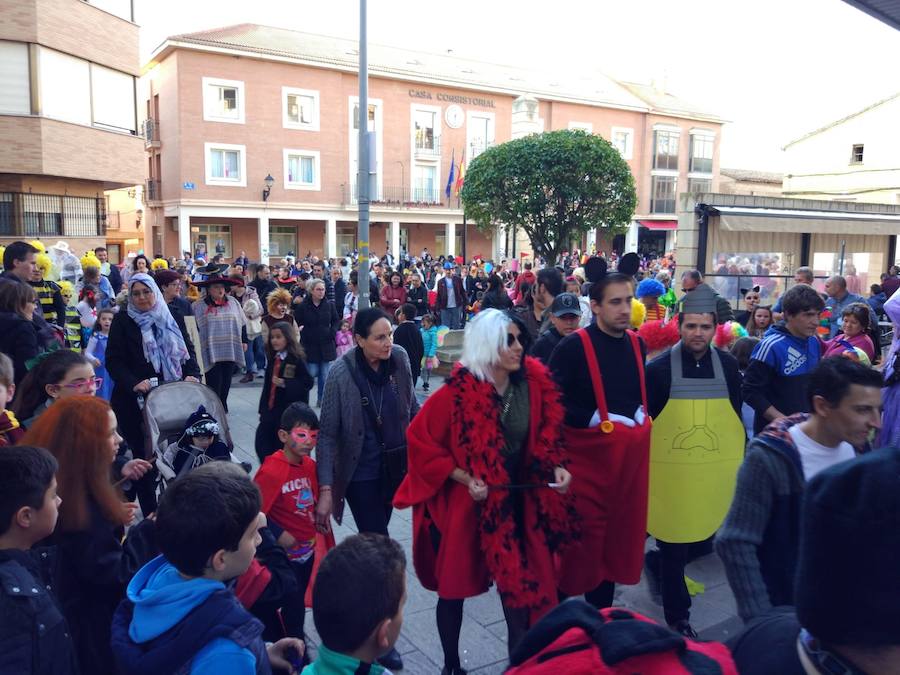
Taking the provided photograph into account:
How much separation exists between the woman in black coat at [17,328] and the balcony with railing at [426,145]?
34103 millimetres

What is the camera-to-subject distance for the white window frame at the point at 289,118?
33.0 meters

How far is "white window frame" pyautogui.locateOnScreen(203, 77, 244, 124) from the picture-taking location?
102 ft

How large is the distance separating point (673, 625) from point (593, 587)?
24.9 inches

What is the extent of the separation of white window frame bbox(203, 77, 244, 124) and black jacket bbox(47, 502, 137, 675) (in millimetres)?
32270

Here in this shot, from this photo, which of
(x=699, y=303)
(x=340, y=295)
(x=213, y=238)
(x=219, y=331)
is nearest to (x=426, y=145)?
(x=213, y=238)

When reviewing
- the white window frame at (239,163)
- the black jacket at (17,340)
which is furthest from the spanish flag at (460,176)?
the black jacket at (17,340)

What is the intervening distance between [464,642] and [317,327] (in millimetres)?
5593

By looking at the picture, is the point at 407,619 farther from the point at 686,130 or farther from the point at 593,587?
the point at 686,130

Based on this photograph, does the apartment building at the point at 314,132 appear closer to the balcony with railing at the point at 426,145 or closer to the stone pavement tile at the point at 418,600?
the balcony with railing at the point at 426,145

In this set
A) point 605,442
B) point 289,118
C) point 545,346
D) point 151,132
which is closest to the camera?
point 605,442

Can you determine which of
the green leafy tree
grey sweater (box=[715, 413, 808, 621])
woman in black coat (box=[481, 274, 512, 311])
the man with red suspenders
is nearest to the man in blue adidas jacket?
the man with red suspenders

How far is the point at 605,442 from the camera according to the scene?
3.56 m

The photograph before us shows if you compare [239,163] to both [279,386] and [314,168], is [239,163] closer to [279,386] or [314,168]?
[314,168]

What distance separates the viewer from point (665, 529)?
3.97 metres
